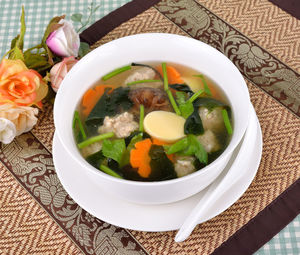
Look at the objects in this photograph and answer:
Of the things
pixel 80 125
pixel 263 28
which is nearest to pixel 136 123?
pixel 80 125

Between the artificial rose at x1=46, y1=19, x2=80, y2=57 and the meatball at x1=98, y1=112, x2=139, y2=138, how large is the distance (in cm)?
33

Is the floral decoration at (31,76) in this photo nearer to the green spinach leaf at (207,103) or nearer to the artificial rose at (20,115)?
the artificial rose at (20,115)

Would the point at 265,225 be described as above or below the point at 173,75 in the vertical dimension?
below

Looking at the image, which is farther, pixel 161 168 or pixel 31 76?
pixel 31 76

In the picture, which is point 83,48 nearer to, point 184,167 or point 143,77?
point 143,77

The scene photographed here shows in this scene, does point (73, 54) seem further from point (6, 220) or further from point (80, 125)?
point (6, 220)

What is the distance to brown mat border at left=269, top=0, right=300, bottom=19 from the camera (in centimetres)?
179

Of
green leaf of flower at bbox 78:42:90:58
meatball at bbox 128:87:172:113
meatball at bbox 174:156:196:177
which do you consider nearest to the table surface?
green leaf of flower at bbox 78:42:90:58

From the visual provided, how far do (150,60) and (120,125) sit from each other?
289 mm

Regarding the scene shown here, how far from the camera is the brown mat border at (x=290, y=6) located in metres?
1.79

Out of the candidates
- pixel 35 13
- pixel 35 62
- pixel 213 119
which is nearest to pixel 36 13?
pixel 35 13

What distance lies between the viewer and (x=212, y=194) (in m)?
1.19

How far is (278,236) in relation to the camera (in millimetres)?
1288

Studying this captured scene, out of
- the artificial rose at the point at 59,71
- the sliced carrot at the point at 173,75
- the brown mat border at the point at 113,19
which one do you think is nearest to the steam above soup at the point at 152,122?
the sliced carrot at the point at 173,75
